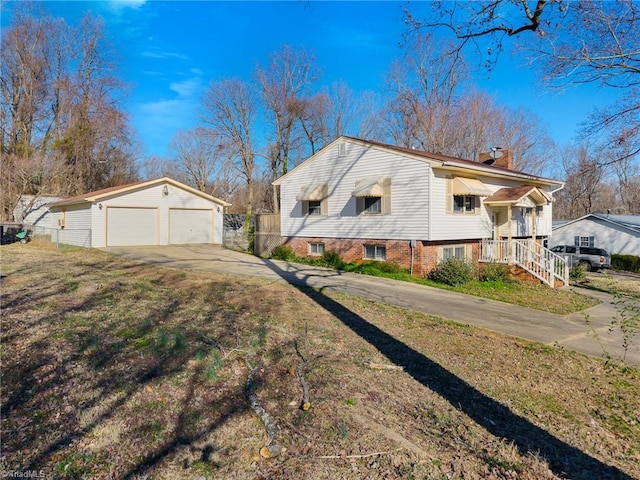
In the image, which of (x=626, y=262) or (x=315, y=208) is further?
(x=626, y=262)

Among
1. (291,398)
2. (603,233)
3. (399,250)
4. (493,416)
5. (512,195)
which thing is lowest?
(493,416)

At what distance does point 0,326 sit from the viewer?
17.5 feet

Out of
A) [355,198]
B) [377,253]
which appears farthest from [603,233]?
[355,198]

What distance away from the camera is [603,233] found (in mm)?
27172

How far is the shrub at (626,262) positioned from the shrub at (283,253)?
21.1 metres

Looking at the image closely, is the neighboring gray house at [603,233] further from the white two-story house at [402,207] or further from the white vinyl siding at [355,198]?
the white vinyl siding at [355,198]

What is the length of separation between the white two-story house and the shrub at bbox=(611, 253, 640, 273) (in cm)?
1098

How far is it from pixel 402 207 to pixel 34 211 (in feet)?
84.4

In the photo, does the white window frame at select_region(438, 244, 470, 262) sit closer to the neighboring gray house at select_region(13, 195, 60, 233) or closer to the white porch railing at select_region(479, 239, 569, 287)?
the white porch railing at select_region(479, 239, 569, 287)

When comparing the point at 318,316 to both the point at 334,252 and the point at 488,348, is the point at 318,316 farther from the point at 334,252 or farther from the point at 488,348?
the point at 334,252

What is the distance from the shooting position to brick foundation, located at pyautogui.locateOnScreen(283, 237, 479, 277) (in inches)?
555

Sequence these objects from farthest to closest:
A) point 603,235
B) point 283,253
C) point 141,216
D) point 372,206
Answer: point 603,235 → point 141,216 → point 283,253 → point 372,206

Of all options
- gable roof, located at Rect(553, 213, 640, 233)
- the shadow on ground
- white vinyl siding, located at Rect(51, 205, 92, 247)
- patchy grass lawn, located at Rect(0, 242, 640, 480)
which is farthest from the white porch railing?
Answer: white vinyl siding, located at Rect(51, 205, 92, 247)

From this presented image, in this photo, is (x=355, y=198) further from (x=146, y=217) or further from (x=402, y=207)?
(x=146, y=217)
